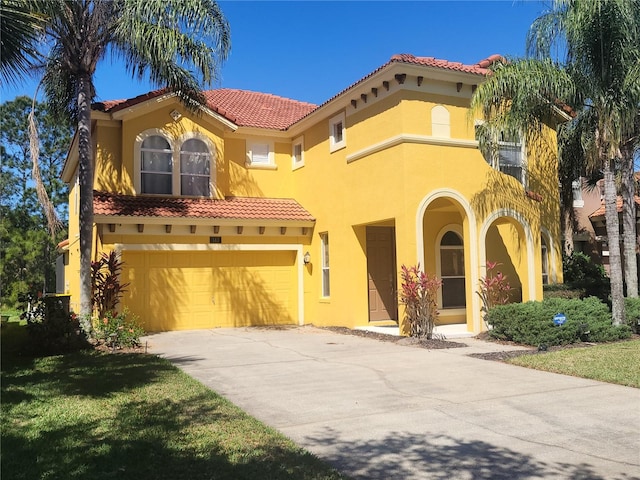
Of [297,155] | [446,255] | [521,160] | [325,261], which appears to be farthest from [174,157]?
[521,160]

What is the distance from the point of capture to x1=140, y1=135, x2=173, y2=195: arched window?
16.0m

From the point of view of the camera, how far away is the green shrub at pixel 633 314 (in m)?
12.2

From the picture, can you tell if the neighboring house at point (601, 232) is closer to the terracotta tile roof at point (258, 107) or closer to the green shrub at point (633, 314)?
the green shrub at point (633, 314)

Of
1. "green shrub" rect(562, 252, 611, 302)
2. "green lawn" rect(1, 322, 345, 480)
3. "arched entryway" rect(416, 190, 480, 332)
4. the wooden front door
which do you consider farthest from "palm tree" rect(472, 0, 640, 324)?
"green lawn" rect(1, 322, 345, 480)

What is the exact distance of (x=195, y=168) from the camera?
16.7m

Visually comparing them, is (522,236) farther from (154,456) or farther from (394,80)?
(154,456)

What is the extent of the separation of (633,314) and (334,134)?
8.92 metres

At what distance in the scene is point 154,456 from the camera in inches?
186

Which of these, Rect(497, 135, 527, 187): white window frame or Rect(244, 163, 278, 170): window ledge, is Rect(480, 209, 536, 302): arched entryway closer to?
Rect(497, 135, 527, 187): white window frame

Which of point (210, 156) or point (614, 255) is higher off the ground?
point (210, 156)

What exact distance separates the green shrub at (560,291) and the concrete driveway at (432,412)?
171 inches

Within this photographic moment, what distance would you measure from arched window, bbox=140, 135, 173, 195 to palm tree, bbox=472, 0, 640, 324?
29.3 ft

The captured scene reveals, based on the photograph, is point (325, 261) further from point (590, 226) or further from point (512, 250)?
point (590, 226)

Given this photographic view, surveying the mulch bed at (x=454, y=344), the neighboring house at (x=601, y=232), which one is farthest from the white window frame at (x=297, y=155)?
the neighboring house at (x=601, y=232)
